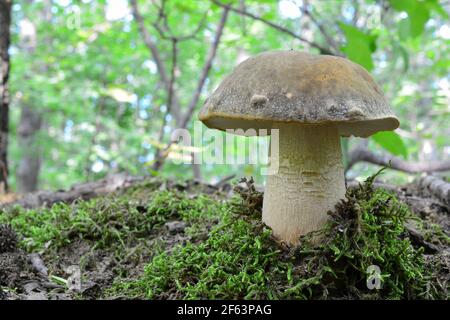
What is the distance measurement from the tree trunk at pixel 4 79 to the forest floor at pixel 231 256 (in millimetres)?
1992

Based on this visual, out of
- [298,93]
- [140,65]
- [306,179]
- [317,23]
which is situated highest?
[140,65]

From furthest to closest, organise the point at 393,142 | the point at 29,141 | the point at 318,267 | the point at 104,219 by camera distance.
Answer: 1. the point at 29,141
2. the point at 393,142
3. the point at 104,219
4. the point at 318,267

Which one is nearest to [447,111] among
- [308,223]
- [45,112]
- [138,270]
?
[308,223]

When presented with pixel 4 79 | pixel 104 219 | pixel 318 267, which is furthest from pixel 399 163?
pixel 4 79

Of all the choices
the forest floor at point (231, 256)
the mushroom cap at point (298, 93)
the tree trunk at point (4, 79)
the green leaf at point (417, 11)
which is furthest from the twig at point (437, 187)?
the tree trunk at point (4, 79)

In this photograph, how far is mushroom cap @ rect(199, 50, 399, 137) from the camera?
166 cm

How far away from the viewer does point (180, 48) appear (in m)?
11.7

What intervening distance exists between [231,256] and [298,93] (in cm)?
93

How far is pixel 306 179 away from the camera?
80.1 inches

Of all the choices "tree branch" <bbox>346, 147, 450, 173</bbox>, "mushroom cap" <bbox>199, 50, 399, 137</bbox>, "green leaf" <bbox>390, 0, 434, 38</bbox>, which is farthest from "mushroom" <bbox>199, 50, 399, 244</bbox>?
"tree branch" <bbox>346, 147, 450, 173</bbox>

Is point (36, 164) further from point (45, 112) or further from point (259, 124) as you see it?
point (259, 124)

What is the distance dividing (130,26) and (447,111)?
752 cm

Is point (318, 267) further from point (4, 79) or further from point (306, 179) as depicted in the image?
A: point (4, 79)
